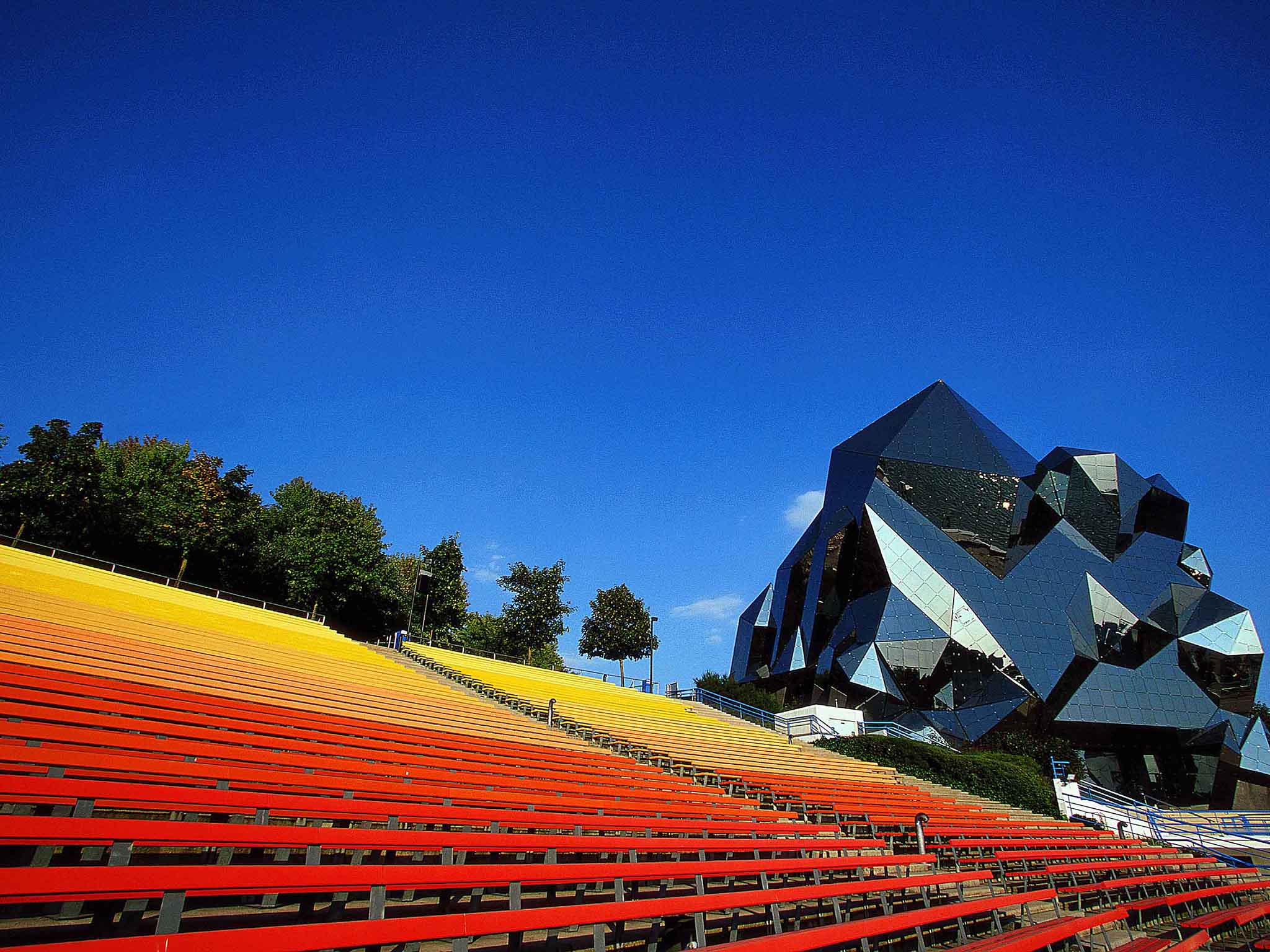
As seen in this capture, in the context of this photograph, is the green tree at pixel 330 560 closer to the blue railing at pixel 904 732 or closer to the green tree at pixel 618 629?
the green tree at pixel 618 629

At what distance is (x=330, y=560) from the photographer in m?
32.8

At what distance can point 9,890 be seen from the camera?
2209mm

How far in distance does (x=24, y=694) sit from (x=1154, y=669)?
36811 mm

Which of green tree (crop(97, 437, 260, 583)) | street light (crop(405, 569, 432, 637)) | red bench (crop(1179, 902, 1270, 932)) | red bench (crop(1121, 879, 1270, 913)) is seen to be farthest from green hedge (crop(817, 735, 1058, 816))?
green tree (crop(97, 437, 260, 583))

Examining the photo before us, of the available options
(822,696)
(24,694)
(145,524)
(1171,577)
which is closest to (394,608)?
(145,524)

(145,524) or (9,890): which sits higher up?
(145,524)

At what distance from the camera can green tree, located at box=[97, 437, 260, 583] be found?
1165 inches

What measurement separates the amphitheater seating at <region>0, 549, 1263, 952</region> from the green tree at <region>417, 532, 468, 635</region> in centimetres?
2668

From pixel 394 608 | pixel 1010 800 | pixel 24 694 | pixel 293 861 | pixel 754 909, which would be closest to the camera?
pixel 293 861

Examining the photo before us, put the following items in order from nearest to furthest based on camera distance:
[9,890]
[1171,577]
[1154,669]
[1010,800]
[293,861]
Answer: [9,890]
[293,861]
[1010,800]
[1154,669]
[1171,577]

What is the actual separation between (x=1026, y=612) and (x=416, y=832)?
A: 102 feet

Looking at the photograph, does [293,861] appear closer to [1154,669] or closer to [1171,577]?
[1154,669]

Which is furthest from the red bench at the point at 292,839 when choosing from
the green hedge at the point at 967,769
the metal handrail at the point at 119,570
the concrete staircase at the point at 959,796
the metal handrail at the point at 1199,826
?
the metal handrail at the point at 119,570

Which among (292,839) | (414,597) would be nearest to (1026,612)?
(414,597)
